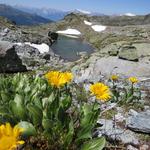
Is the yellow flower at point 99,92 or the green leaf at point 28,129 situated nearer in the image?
the green leaf at point 28,129

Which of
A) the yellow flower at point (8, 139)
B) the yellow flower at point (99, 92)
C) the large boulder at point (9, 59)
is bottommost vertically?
the large boulder at point (9, 59)

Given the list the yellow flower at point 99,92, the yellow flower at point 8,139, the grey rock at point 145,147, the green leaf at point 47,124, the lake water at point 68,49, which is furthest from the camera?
the lake water at point 68,49

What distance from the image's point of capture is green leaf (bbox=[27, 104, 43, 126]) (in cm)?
490

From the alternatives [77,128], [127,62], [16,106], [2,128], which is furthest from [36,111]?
[127,62]

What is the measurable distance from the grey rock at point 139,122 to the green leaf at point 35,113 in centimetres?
249

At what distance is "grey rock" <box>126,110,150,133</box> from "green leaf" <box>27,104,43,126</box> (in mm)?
2486

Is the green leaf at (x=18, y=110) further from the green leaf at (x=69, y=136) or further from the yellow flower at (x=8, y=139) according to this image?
the yellow flower at (x=8, y=139)

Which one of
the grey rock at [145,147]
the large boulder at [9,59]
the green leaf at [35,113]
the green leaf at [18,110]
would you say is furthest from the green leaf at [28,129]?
the large boulder at [9,59]

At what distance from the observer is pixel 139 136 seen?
22.4 ft

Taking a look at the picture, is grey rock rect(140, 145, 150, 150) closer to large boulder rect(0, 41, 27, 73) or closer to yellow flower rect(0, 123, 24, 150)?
yellow flower rect(0, 123, 24, 150)

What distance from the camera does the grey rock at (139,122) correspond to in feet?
22.8

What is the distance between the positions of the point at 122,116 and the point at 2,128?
5068mm

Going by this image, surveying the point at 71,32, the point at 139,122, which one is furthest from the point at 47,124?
the point at 71,32

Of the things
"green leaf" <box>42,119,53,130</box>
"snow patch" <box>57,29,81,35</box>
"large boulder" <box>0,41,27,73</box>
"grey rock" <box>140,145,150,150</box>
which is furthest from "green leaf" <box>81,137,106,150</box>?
"snow patch" <box>57,29,81,35</box>
